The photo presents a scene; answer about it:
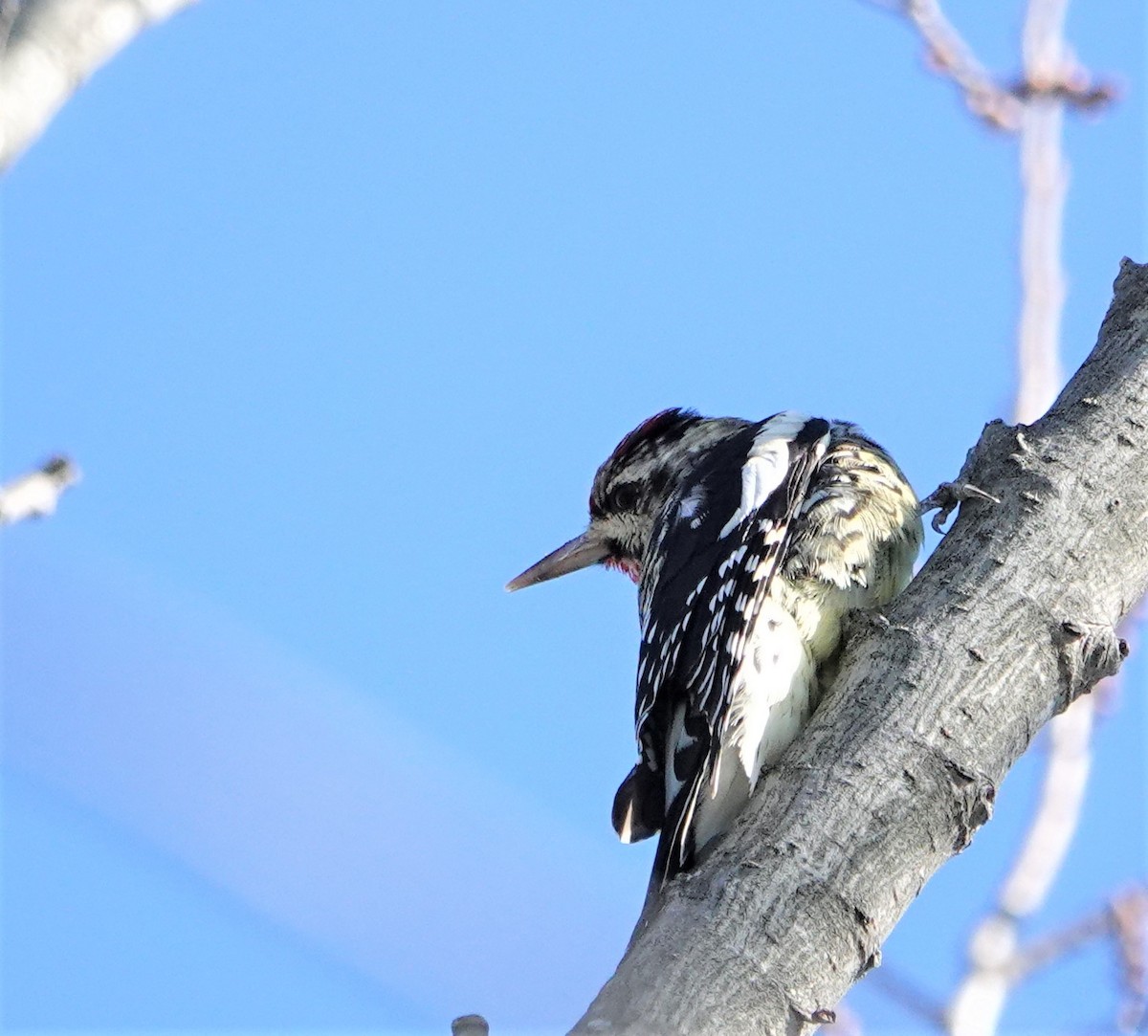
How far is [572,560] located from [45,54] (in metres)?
3.07

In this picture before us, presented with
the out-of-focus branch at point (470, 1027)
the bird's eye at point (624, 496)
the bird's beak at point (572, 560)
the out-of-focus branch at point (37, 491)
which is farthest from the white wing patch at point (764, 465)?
the out-of-focus branch at point (470, 1027)

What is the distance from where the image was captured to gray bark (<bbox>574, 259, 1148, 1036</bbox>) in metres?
2.22

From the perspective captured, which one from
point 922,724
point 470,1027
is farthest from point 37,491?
point 922,724

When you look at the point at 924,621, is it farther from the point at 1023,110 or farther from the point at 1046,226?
the point at 1023,110

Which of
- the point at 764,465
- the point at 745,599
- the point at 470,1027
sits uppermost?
the point at 764,465

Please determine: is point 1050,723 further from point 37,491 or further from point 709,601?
point 37,491

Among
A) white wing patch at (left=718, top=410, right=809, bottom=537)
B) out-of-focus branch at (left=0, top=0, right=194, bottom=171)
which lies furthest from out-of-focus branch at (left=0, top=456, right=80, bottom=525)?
A: white wing patch at (left=718, top=410, right=809, bottom=537)

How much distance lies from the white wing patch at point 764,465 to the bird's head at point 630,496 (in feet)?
1.96

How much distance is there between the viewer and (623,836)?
323cm

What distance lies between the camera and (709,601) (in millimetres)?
3400

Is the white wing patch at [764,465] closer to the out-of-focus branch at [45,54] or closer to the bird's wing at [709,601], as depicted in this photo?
the bird's wing at [709,601]

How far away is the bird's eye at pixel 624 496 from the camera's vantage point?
4648 mm

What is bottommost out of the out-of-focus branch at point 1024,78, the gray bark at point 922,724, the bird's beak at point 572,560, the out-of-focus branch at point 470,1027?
the out-of-focus branch at point 470,1027

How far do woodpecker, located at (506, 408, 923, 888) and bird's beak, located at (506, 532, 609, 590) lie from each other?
0.67 meters
